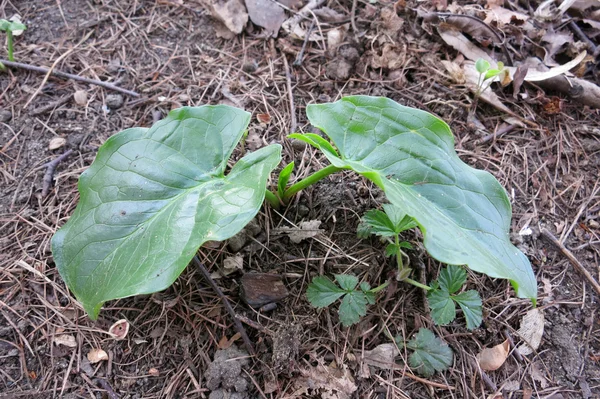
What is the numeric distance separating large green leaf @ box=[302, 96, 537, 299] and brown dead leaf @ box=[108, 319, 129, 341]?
1.06m

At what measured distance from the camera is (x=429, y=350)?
5.35 feet

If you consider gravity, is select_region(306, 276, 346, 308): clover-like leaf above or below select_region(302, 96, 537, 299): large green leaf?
below

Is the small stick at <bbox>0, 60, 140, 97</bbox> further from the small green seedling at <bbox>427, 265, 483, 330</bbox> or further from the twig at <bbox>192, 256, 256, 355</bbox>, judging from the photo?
the small green seedling at <bbox>427, 265, 483, 330</bbox>

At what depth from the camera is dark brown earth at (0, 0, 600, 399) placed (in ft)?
5.34

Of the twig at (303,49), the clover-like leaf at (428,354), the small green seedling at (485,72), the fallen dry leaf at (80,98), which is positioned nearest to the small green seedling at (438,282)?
the clover-like leaf at (428,354)

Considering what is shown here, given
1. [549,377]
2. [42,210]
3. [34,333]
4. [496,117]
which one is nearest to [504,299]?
[549,377]

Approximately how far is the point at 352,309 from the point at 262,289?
38cm

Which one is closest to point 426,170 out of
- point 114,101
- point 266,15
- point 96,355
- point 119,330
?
point 119,330

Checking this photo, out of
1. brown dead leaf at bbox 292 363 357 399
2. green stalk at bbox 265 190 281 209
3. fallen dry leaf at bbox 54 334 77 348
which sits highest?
green stalk at bbox 265 190 281 209

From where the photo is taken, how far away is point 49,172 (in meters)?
2.05

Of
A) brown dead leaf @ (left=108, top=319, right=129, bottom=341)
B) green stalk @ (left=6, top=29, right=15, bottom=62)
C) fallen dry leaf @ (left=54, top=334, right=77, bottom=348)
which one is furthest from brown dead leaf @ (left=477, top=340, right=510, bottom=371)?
green stalk @ (left=6, top=29, right=15, bottom=62)

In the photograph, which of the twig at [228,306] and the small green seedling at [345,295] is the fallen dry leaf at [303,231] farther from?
the twig at [228,306]

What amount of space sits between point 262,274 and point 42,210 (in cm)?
114

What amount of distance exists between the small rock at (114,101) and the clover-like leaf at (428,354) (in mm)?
1954
